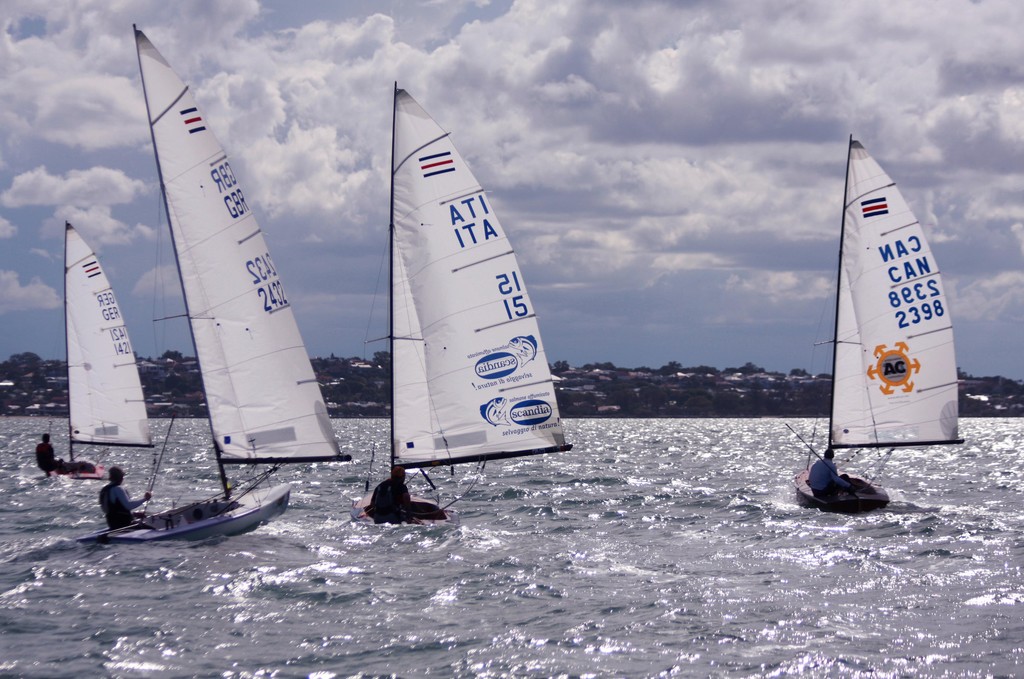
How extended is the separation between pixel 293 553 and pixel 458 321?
5.42 meters

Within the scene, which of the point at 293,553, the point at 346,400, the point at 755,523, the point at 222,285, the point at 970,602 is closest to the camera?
the point at 970,602

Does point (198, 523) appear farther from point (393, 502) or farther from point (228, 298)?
point (228, 298)

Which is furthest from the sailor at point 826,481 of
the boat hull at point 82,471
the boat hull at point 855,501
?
the boat hull at point 82,471

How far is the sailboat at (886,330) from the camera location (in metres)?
27.9

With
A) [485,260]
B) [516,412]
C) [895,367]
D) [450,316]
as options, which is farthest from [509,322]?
[895,367]

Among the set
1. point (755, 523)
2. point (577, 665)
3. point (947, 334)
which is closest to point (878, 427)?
point (947, 334)

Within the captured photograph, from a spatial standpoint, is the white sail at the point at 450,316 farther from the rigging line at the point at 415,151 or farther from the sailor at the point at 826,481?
the sailor at the point at 826,481

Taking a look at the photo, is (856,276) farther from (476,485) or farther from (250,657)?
(250,657)

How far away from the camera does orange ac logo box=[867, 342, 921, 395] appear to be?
2814 centimetres

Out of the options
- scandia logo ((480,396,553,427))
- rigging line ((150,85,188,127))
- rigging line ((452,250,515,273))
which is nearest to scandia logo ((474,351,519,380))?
scandia logo ((480,396,553,427))

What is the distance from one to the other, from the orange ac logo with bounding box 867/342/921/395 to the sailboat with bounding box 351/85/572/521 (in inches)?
368

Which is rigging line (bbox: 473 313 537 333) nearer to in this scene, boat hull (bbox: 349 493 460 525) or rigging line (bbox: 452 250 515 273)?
rigging line (bbox: 452 250 515 273)

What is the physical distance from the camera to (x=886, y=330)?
28.1 meters

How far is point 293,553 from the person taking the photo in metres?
18.9
